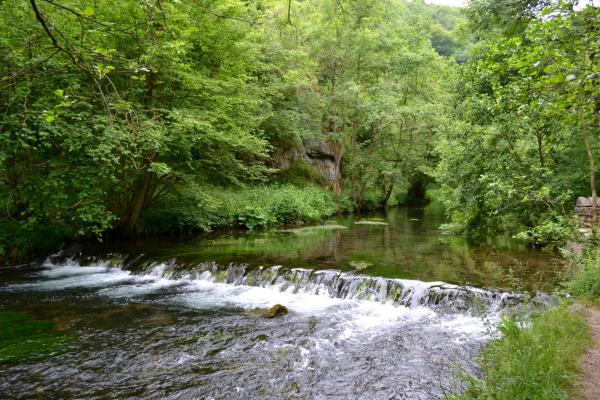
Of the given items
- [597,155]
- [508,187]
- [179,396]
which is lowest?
[179,396]

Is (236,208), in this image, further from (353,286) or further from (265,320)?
(265,320)

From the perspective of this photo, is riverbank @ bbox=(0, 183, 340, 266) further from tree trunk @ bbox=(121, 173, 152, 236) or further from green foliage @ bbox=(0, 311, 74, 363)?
green foliage @ bbox=(0, 311, 74, 363)

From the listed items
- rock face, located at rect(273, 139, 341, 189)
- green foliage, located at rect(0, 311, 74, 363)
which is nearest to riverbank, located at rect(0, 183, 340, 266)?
rock face, located at rect(273, 139, 341, 189)

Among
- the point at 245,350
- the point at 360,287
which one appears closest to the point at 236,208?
the point at 360,287

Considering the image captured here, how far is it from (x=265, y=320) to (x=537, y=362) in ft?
15.1

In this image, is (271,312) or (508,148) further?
(508,148)

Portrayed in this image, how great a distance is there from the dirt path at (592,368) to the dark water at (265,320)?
129 centimetres

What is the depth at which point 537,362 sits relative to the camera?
396 cm

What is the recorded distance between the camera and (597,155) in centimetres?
1012

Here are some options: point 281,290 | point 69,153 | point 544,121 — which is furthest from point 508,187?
point 69,153

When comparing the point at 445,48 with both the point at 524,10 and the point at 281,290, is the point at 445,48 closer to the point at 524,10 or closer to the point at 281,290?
the point at 524,10

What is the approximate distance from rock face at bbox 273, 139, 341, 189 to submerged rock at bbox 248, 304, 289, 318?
16.9 m

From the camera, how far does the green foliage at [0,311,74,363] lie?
6.01m

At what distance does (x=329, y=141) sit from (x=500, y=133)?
642 inches
